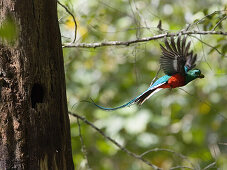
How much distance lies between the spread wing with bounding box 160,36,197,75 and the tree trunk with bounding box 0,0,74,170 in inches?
33.8

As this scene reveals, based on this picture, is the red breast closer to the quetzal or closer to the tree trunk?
the quetzal

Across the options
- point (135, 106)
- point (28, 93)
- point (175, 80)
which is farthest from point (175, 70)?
point (135, 106)

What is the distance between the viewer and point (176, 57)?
9.07 feet

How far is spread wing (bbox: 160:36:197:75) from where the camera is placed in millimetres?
2693

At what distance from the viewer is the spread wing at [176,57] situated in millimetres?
2693

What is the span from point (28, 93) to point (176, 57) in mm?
1080

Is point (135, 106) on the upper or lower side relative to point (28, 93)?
lower

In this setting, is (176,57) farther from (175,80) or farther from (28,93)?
(28,93)

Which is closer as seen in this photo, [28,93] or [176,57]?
[28,93]

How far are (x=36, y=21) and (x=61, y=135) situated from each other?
0.65m

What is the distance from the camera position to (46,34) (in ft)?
7.39

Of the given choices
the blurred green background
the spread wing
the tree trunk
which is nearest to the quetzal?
the spread wing

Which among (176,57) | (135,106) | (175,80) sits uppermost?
(176,57)

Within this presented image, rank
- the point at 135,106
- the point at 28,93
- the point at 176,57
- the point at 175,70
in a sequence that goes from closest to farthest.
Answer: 1. the point at 28,93
2. the point at 176,57
3. the point at 175,70
4. the point at 135,106
